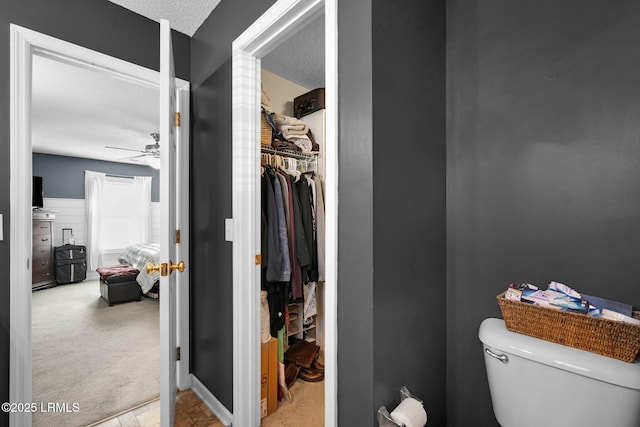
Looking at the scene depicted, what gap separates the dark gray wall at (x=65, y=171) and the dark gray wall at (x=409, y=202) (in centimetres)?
726

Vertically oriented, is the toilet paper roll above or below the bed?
above

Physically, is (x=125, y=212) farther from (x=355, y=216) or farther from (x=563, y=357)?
(x=563, y=357)

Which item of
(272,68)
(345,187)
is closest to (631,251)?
(345,187)

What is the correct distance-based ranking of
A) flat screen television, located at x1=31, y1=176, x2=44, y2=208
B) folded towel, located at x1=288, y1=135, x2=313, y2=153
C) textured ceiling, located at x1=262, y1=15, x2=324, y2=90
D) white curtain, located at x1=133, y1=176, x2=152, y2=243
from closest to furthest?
textured ceiling, located at x1=262, y1=15, x2=324, y2=90 → folded towel, located at x1=288, y1=135, x2=313, y2=153 → flat screen television, located at x1=31, y1=176, x2=44, y2=208 → white curtain, located at x1=133, y1=176, x2=152, y2=243

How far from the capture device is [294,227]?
2.10m

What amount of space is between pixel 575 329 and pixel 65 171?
7.97 meters

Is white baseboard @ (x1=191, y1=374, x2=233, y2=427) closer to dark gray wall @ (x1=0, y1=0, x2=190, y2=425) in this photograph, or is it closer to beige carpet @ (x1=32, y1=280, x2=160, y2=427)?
beige carpet @ (x1=32, y1=280, x2=160, y2=427)

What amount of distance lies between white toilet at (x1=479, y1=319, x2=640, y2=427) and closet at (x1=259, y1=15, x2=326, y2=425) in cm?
125

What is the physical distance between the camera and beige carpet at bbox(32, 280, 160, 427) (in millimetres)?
1920

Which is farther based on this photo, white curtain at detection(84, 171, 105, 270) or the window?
the window

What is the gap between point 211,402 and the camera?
5.94 feet

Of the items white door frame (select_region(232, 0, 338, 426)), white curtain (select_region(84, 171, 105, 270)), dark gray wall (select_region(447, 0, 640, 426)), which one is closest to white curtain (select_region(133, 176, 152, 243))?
white curtain (select_region(84, 171, 105, 270))

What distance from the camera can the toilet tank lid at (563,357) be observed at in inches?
28.6

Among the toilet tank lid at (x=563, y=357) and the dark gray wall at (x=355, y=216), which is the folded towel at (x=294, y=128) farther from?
the toilet tank lid at (x=563, y=357)
